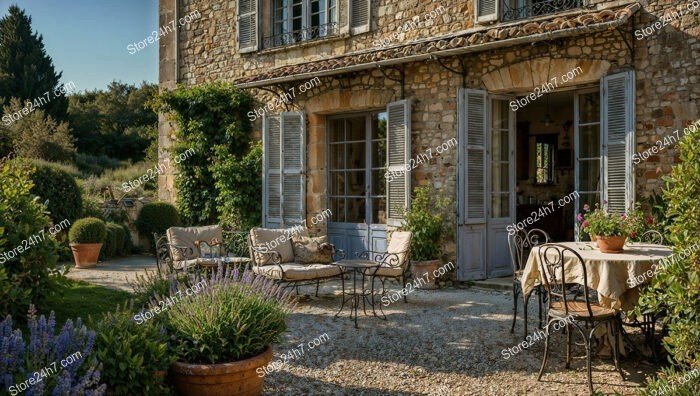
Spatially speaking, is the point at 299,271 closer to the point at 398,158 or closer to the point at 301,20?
the point at 398,158

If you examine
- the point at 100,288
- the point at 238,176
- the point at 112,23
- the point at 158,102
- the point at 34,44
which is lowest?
the point at 100,288

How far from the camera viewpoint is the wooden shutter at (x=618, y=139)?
5910mm

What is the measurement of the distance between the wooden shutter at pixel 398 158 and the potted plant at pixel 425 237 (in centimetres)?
30

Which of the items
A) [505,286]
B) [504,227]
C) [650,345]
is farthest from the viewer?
[504,227]

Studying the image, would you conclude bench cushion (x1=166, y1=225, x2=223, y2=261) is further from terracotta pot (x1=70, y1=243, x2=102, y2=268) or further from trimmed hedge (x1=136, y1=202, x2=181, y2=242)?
trimmed hedge (x1=136, y1=202, x2=181, y2=242)

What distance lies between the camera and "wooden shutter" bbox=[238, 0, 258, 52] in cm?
941

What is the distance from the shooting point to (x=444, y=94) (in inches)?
286

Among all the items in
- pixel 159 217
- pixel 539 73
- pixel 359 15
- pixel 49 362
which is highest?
pixel 359 15

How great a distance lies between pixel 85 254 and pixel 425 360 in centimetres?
679

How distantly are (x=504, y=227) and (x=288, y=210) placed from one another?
3.24 metres

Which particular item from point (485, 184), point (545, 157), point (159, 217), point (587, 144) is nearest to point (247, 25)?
point (159, 217)

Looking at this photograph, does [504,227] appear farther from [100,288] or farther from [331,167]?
[100,288]

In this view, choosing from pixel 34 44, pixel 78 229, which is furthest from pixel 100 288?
pixel 34 44

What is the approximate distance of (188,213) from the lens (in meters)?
9.93
